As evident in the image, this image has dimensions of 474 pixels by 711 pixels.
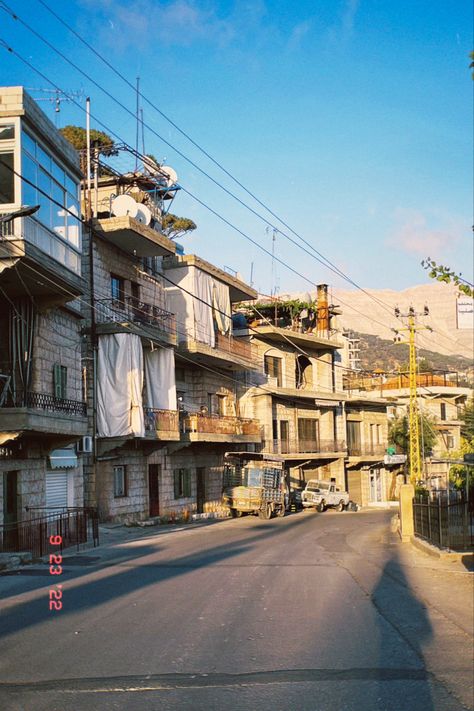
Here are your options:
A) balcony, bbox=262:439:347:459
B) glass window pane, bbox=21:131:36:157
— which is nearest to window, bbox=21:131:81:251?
glass window pane, bbox=21:131:36:157

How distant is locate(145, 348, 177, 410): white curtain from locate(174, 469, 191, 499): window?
4.91 metres

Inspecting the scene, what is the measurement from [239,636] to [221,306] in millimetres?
31847

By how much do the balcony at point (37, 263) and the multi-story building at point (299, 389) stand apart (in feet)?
83.2

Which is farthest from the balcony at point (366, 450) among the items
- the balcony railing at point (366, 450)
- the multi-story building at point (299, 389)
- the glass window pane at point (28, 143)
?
the glass window pane at point (28, 143)

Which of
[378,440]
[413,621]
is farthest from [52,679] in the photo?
[378,440]

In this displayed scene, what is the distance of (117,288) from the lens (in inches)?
1305

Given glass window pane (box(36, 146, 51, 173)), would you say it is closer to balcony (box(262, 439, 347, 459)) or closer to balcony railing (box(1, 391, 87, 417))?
balcony railing (box(1, 391, 87, 417))

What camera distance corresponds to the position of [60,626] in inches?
408

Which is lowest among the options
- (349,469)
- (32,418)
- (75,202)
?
(349,469)

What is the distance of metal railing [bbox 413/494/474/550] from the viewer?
18.2 m

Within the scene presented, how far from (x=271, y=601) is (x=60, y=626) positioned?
3.43 m

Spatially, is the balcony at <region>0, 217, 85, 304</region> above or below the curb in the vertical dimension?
above

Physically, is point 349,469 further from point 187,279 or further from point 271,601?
point 271,601
